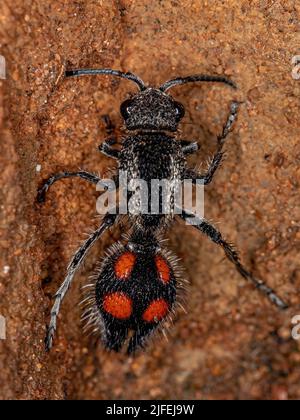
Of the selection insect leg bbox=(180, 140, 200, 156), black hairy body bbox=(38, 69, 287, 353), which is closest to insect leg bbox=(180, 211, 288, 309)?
black hairy body bbox=(38, 69, 287, 353)

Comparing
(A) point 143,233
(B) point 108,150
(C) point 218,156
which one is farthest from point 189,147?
(A) point 143,233

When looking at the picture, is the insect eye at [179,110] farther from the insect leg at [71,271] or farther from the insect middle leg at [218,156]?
the insect leg at [71,271]

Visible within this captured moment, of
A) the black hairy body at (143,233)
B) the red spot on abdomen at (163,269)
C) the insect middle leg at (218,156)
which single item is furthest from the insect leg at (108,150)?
the red spot on abdomen at (163,269)

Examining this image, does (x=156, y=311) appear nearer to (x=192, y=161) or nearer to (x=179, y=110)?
(x=192, y=161)

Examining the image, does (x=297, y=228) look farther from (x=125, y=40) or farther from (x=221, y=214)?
(x=125, y=40)

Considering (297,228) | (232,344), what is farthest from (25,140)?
(232,344)

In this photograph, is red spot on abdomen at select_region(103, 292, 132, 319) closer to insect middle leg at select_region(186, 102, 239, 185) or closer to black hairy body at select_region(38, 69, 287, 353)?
black hairy body at select_region(38, 69, 287, 353)
